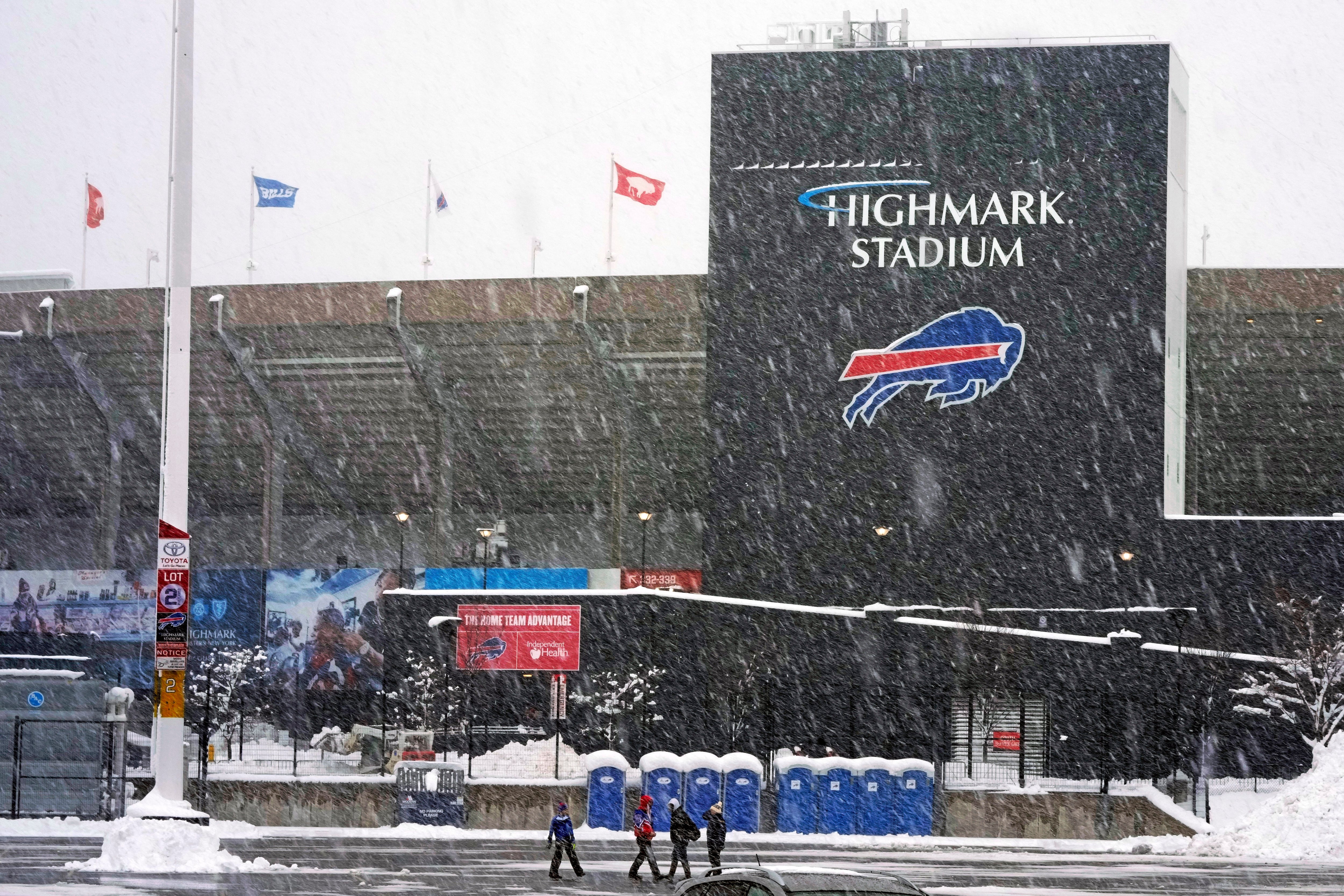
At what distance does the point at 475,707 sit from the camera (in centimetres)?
4525

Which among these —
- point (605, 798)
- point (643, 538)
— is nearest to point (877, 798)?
point (605, 798)

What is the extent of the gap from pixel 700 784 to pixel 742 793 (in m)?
0.84

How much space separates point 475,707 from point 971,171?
20517 millimetres

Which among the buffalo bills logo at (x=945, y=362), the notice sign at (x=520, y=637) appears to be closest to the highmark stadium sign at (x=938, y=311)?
the buffalo bills logo at (x=945, y=362)

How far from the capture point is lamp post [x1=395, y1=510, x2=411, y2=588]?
54.5 m

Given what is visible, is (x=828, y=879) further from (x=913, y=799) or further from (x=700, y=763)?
(x=913, y=799)

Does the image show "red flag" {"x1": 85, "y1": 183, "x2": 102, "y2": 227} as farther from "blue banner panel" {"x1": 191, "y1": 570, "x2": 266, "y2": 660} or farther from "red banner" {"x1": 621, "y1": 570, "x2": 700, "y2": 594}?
"red banner" {"x1": 621, "y1": 570, "x2": 700, "y2": 594}

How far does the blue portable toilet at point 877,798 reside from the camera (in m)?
31.6

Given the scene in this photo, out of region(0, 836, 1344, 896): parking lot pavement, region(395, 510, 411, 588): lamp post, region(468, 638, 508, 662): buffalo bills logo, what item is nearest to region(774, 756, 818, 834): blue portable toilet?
region(0, 836, 1344, 896): parking lot pavement

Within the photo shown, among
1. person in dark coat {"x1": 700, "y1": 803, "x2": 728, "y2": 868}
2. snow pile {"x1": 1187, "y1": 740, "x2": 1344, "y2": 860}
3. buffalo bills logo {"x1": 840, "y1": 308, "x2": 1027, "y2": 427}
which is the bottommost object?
snow pile {"x1": 1187, "y1": 740, "x2": 1344, "y2": 860}

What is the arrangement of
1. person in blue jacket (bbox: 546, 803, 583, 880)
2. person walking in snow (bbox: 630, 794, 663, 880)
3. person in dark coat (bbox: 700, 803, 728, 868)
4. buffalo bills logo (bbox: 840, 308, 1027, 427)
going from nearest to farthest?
1. person in blue jacket (bbox: 546, 803, 583, 880)
2. person walking in snow (bbox: 630, 794, 663, 880)
3. person in dark coat (bbox: 700, 803, 728, 868)
4. buffalo bills logo (bbox: 840, 308, 1027, 427)

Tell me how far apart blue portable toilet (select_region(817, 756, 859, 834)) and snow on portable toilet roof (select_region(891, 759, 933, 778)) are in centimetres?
76

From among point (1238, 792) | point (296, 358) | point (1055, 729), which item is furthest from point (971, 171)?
point (296, 358)

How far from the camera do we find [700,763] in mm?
31000
